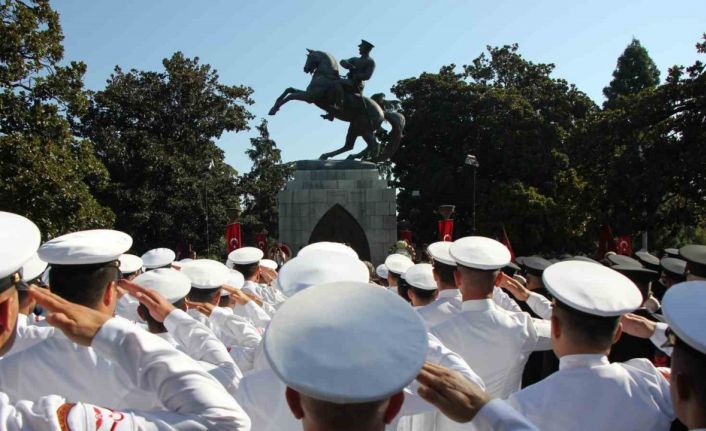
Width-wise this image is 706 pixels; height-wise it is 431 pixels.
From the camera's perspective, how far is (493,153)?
29219mm

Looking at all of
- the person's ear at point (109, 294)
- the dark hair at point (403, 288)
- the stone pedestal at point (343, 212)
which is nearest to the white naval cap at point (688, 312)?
the person's ear at point (109, 294)

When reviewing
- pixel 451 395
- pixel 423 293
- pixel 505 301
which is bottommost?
pixel 505 301

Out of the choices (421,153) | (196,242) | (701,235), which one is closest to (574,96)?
(421,153)

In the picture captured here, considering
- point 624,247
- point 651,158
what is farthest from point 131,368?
point 651,158

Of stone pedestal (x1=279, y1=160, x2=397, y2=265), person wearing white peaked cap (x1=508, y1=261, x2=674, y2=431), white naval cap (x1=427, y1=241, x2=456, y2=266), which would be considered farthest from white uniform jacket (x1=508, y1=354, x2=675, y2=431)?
stone pedestal (x1=279, y1=160, x2=397, y2=265)

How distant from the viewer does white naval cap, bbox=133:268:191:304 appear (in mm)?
3061

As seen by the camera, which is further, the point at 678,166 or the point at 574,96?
the point at 574,96

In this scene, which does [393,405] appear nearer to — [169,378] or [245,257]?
[169,378]

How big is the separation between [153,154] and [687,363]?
2373cm

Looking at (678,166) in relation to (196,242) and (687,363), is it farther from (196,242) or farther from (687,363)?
(196,242)

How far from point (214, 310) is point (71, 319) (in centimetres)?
204

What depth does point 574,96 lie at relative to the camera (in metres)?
30.1

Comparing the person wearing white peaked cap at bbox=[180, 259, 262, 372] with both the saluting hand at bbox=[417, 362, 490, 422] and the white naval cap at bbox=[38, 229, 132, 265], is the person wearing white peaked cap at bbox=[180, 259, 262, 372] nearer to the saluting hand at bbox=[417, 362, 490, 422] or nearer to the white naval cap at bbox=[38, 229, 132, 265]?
the white naval cap at bbox=[38, 229, 132, 265]

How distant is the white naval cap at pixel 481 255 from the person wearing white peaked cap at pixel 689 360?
1505 millimetres
